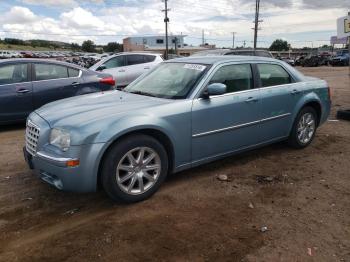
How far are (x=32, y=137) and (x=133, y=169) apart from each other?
1193mm

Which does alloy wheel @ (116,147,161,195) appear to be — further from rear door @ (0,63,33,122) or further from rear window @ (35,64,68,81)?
rear window @ (35,64,68,81)

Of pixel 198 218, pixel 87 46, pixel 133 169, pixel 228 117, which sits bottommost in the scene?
pixel 198 218

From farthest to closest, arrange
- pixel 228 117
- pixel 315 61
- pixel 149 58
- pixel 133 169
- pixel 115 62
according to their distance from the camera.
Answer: pixel 315 61
pixel 149 58
pixel 115 62
pixel 228 117
pixel 133 169

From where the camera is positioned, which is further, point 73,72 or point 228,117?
point 73,72

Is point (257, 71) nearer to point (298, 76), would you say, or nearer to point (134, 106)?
point (298, 76)

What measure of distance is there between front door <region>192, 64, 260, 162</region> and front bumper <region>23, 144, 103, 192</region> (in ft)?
4.26

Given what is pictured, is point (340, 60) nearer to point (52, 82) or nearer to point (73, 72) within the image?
point (73, 72)

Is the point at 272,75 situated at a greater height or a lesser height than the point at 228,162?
greater

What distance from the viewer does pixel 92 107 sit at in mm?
4250

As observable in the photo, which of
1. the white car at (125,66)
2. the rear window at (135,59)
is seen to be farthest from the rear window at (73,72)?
the rear window at (135,59)

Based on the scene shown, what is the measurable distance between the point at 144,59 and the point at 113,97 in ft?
28.8

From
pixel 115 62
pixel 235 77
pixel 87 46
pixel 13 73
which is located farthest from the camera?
pixel 87 46

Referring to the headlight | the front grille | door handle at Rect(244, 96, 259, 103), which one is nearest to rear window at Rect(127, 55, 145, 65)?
door handle at Rect(244, 96, 259, 103)

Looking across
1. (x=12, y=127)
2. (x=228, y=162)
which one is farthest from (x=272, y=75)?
(x=12, y=127)
